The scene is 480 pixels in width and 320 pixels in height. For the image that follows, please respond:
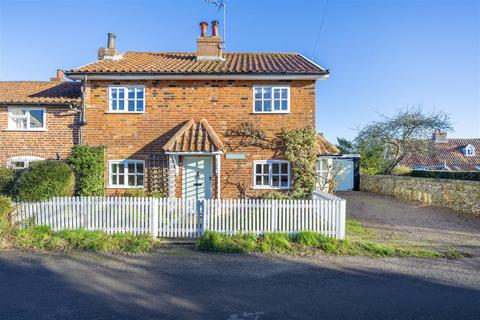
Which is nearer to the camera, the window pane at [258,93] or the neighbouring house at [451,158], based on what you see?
the window pane at [258,93]

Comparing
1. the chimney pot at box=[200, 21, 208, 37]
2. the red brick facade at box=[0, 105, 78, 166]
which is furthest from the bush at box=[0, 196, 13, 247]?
the chimney pot at box=[200, 21, 208, 37]

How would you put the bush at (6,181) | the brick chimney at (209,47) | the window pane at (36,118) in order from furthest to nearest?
the brick chimney at (209,47) → the window pane at (36,118) → the bush at (6,181)

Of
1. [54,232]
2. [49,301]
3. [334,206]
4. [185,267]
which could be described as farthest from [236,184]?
[49,301]

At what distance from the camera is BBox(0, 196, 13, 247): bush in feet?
23.7

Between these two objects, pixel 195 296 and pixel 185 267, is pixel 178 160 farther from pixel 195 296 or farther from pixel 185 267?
pixel 195 296

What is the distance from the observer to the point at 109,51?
1278 cm

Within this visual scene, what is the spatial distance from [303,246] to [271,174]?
174 inches

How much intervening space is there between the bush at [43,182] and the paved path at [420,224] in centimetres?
1000

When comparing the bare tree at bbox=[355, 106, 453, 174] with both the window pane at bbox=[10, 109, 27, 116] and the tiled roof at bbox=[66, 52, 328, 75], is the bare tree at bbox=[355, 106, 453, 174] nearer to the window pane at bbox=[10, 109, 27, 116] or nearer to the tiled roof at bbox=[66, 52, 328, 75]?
the tiled roof at bbox=[66, 52, 328, 75]

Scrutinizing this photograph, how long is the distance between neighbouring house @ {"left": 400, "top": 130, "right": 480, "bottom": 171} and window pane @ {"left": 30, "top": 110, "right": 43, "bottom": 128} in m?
31.0

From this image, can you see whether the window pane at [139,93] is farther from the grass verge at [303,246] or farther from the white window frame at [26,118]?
the grass verge at [303,246]

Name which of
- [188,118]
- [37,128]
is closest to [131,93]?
[188,118]

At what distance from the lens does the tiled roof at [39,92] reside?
37.0 feet

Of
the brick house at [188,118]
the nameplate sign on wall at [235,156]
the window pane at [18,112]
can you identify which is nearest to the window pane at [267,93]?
the brick house at [188,118]
